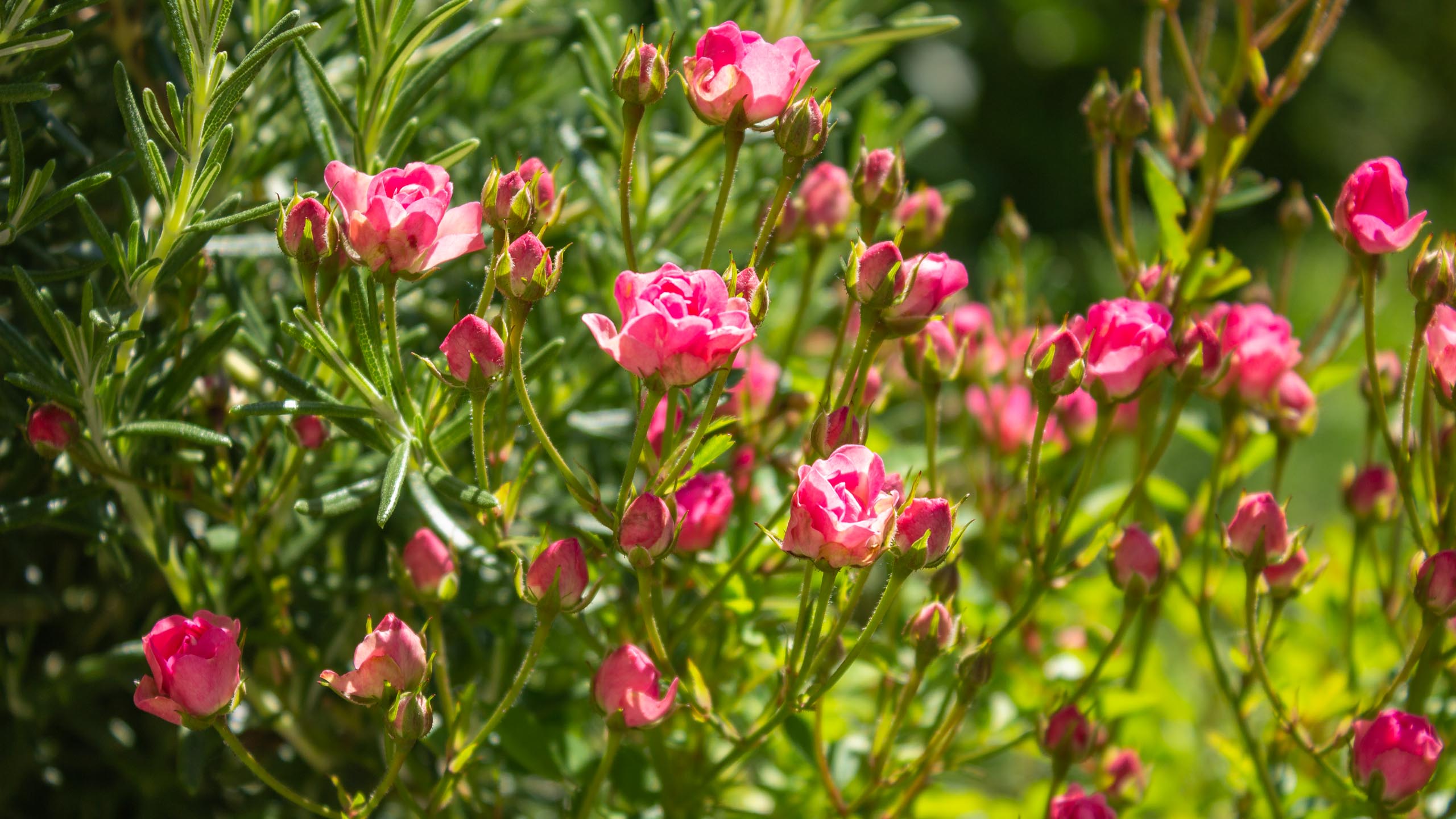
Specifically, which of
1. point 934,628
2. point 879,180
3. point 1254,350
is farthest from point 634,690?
point 1254,350

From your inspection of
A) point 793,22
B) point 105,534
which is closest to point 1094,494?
point 793,22

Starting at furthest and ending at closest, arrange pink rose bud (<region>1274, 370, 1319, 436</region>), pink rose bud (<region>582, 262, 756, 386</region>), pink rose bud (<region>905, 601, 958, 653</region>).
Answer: pink rose bud (<region>1274, 370, 1319, 436</region>), pink rose bud (<region>905, 601, 958, 653</region>), pink rose bud (<region>582, 262, 756, 386</region>)

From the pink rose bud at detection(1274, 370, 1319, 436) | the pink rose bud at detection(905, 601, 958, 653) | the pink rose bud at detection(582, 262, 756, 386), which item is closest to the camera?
the pink rose bud at detection(582, 262, 756, 386)

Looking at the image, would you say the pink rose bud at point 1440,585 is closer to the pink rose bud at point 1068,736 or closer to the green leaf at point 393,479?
the pink rose bud at point 1068,736

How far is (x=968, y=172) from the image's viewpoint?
2.02 meters

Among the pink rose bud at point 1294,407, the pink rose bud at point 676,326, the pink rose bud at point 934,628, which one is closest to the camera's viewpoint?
the pink rose bud at point 676,326

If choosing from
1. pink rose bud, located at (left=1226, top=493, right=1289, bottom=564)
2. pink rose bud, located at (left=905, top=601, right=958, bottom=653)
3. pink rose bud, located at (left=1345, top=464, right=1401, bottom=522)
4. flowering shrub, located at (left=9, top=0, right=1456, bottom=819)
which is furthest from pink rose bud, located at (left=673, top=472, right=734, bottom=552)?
pink rose bud, located at (left=1345, top=464, right=1401, bottom=522)

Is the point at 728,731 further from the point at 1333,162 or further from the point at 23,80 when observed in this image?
the point at 1333,162

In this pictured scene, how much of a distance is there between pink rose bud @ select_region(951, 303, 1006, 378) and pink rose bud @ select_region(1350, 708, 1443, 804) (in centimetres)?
29

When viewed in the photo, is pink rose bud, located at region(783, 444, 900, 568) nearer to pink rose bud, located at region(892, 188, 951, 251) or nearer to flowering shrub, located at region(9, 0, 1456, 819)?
flowering shrub, located at region(9, 0, 1456, 819)

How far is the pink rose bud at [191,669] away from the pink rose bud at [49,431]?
4.0 inches

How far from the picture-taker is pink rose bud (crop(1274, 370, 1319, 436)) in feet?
2.24

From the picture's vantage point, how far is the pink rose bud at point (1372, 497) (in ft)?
2.38

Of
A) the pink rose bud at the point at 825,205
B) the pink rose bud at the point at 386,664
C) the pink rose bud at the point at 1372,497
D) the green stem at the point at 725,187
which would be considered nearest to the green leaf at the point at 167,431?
the pink rose bud at the point at 386,664
